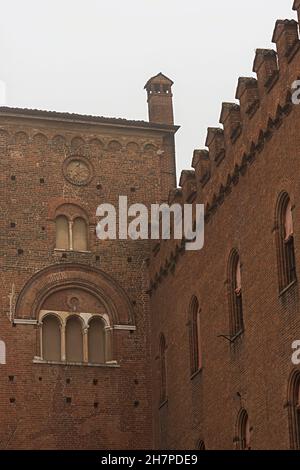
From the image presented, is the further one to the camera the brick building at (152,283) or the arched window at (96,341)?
the arched window at (96,341)

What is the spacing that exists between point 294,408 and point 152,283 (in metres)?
10.5

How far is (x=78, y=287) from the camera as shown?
34.1 m

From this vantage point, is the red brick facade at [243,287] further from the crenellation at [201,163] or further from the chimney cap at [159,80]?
the chimney cap at [159,80]

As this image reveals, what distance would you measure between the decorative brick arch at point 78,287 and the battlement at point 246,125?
8.18ft

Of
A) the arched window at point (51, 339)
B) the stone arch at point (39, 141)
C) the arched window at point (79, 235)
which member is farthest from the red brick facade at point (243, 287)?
the stone arch at point (39, 141)

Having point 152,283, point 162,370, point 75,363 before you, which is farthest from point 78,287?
point 162,370

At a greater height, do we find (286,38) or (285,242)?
(286,38)

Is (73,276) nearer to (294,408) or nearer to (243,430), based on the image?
(243,430)

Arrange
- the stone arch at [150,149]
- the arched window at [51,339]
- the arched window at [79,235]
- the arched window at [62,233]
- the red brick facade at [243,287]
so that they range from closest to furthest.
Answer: the red brick facade at [243,287], the arched window at [51,339], the arched window at [62,233], the arched window at [79,235], the stone arch at [150,149]

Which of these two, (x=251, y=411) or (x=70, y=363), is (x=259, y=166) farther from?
(x=70, y=363)

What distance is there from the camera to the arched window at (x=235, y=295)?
91.2 feet

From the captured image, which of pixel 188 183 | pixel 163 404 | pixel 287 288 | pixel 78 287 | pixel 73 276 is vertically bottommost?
pixel 163 404

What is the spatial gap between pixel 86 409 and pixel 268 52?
11.2 metres

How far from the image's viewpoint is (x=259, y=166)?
2689cm
